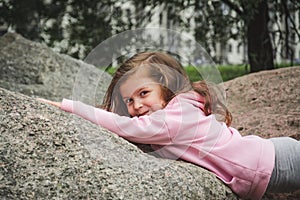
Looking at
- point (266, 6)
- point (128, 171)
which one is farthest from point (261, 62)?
point (128, 171)

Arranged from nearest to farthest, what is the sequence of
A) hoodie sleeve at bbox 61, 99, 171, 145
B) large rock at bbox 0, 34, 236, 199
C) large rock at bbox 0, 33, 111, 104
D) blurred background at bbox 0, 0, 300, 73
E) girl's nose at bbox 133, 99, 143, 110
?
large rock at bbox 0, 34, 236, 199, hoodie sleeve at bbox 61, 99, 171, 145, girl's nose at bbox 133, 99, 143, 110, large rock at bbox 0, 33, 111, 104, blurred background at bbox 0, 0, 300, 73

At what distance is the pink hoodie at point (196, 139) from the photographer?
292 cm

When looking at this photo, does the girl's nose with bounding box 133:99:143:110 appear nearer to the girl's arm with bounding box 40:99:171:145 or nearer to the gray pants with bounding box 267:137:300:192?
the girl's arm with bounding box 40:99:171:145

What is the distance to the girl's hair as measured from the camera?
3088 mm

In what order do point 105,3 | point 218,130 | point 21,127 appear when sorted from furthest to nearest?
point 105,3 < point 218,130 < point 21,127

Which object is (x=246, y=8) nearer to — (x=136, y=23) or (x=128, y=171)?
(x=136, y=23)

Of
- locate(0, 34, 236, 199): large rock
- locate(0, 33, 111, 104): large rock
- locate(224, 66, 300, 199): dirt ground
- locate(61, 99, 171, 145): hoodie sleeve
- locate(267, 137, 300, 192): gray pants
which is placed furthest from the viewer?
locate(0, 33, 111, 104): large rock

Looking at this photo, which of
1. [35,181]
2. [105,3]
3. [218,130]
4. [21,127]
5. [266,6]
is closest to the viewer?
[35,181]

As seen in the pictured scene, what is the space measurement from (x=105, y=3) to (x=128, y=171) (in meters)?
7.08

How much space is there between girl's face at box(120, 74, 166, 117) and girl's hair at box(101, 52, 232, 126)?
3 centimetres

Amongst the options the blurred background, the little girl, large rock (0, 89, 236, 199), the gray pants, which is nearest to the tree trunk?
the blurred background

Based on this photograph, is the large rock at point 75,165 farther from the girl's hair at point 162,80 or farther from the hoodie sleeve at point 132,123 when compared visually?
Answer: the girl's hair at point 162,80

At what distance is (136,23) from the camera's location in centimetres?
999

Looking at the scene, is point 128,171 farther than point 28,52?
No
